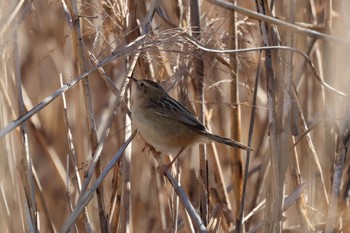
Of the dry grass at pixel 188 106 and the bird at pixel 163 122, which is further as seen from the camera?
the bird at pixel 163 122

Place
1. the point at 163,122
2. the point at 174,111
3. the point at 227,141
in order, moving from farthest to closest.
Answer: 1. the point at 163,122
2. the point at 174,111
3. the point at 227,141

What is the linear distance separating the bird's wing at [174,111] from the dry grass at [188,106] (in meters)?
0.07

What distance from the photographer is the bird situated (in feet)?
9.11

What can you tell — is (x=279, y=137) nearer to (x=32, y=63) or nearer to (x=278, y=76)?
(x=278, y=76)

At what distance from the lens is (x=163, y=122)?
3.01 meters

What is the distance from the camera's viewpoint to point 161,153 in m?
3.07

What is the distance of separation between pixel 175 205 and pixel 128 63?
680mm

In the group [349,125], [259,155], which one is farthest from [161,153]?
[349,125]

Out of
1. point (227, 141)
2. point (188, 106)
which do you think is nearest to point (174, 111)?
point (188, 106)

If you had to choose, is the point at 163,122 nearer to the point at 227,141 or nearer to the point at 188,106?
the point at 188,106

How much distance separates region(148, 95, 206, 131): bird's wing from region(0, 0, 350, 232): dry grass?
0.22ft

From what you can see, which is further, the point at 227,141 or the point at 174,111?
the point at 174,111

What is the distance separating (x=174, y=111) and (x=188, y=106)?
0.28 ft

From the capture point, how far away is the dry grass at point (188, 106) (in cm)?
229
